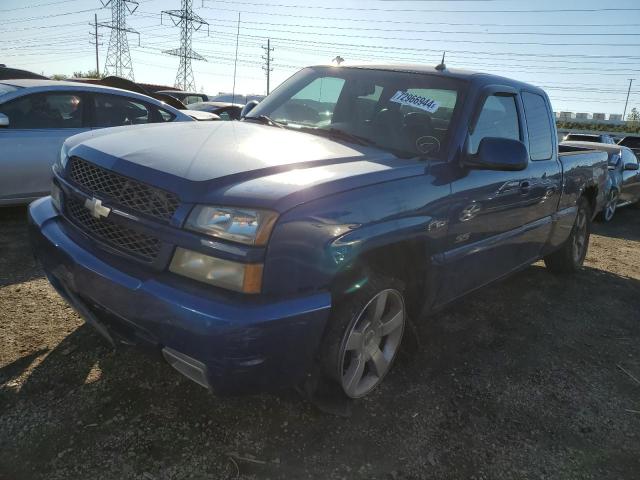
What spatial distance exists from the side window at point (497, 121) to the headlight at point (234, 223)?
1570 millimetres

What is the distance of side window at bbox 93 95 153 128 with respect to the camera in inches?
221

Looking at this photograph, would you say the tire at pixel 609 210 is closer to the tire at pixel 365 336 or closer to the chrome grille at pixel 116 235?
the tire at pixel 365 336

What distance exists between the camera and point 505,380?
2.99 m

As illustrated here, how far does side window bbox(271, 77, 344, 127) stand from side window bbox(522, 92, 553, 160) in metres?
1.45

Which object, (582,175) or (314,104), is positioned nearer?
(314,104)

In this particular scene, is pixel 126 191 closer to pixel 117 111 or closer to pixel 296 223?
pixel 296 223

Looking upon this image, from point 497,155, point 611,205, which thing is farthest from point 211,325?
point 611,205

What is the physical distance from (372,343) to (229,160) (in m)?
1.18

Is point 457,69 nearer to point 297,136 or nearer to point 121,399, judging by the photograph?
point 297,136

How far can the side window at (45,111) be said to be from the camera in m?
5.00

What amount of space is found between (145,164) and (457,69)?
2.22 metres

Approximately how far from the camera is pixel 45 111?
5227 millimetres

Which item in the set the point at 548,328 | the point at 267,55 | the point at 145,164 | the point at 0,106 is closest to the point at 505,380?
the point at 548,328

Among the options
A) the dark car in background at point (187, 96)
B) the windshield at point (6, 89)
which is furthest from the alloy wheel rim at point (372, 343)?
the dark car in background at point (187, 96)
